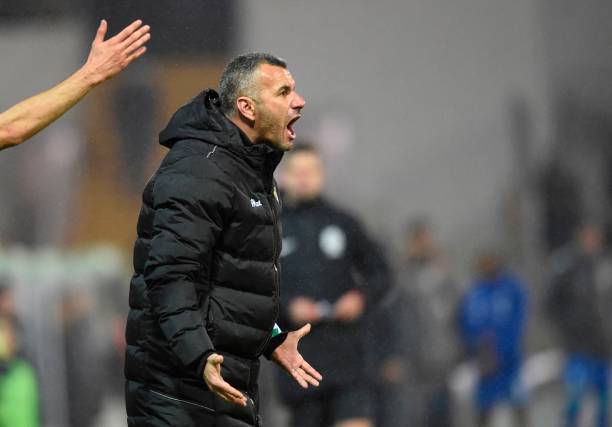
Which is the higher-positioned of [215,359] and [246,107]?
[246,107]

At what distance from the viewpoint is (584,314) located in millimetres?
7785

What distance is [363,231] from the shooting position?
595 cm

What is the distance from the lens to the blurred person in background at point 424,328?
7312 millimetres

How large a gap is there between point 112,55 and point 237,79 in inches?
14.2

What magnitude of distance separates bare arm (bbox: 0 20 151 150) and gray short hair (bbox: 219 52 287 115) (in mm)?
264

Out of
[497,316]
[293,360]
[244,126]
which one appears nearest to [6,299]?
[497,316]

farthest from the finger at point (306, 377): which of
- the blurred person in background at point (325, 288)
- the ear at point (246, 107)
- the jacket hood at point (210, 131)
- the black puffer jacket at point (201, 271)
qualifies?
the blurred person in background at point (325, 288)

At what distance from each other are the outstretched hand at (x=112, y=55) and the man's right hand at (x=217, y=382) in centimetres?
89

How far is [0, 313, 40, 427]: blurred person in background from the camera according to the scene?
6.42 m

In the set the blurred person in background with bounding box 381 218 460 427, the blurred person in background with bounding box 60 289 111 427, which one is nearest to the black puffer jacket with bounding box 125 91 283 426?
the blurred person in background with bounding box 60 289 111 427

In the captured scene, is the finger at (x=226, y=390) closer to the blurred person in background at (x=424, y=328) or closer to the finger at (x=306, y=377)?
the finger at (x=306, y=377)

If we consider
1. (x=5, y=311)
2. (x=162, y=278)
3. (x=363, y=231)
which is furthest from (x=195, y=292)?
(x=5, y=311)

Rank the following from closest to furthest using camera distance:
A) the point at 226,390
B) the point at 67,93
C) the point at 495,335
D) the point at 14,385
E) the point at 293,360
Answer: the point at 226,390 → the point at 67,93 → the point at 293,360 → the point at 14,385 → the point at 495,335

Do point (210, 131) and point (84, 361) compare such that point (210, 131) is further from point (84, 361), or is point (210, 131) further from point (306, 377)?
point (84, 361)
